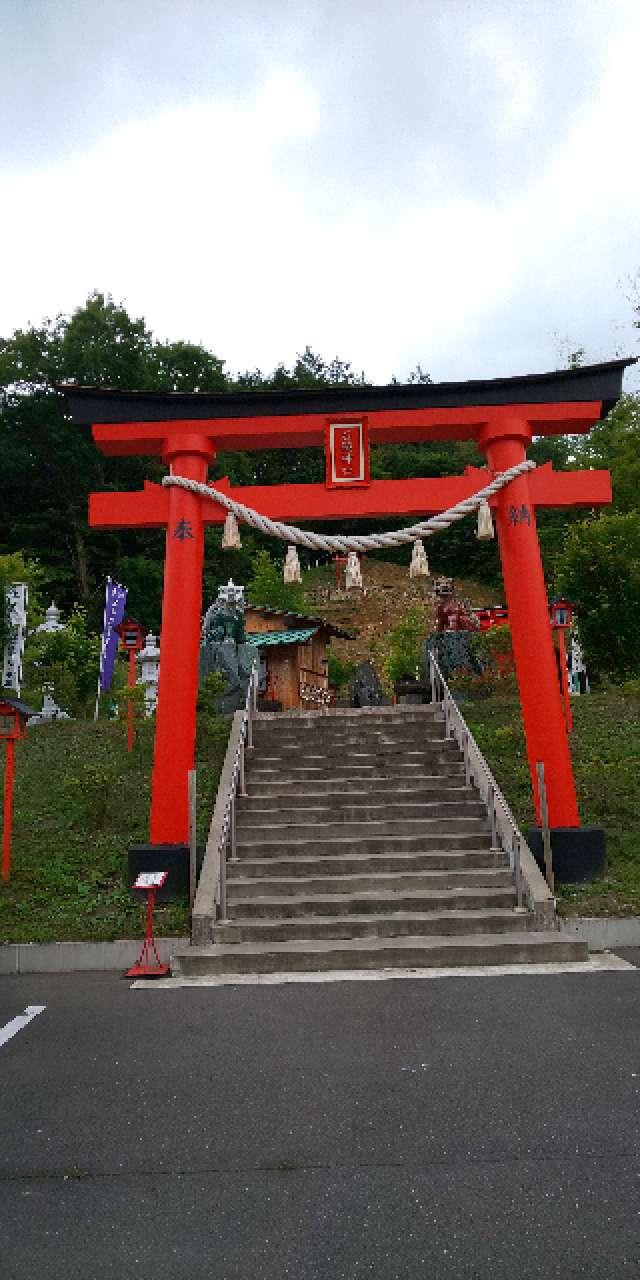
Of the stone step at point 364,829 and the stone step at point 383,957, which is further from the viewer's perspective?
the stone step at point 364,829

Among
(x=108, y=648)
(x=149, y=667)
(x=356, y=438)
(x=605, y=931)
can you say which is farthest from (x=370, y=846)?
(x=149, y=667)

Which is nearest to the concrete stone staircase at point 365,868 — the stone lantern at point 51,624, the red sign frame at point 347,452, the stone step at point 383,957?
the stone step at point 383,957

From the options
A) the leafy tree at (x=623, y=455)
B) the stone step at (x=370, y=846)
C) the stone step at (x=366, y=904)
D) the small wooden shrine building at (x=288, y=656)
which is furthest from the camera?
the leafy tree at (x=623, y=455)

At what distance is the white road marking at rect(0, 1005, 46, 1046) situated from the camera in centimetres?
534

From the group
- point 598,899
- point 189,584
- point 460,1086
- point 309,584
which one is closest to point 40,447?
point 309,584

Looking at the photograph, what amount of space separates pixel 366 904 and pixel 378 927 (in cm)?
41

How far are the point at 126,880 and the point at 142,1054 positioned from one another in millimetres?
4186

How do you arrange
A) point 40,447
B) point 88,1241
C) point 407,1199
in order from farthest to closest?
point 40,447 → point 407,1199 → point 88,1241

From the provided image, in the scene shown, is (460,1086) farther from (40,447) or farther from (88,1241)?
(40,447)

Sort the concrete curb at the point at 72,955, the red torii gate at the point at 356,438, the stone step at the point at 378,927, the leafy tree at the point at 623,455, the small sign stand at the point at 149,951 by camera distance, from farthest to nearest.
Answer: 1. the leafy tree at the point at 623,455
2. the red torii gate at the point at 356,438
3. the stone step at the point at 378,927
4. the concrete curb at the point at 72,955
5. the small sign stand at the point at 149,951

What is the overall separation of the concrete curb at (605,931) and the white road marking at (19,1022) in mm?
5081

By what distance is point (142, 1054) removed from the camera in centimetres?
486

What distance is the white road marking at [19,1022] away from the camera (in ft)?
17.5

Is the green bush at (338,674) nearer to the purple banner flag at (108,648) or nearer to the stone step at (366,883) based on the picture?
the purple banner flag at (108,648)
